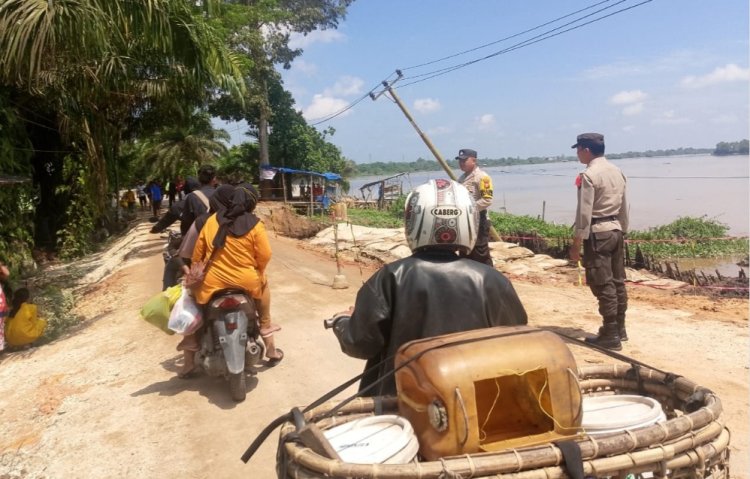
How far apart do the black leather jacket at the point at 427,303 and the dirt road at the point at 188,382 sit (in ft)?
5.67

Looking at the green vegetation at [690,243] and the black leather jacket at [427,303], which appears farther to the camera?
the green vegetation at [690,243]

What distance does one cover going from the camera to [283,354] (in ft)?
18.0

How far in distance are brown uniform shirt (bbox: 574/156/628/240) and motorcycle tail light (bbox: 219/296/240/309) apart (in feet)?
10.7

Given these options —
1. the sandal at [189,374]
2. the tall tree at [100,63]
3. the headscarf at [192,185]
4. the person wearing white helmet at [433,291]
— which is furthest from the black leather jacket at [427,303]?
the tall tree at [100,63]

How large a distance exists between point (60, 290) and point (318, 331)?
607 centimetres

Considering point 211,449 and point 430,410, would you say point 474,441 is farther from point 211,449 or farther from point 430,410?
point 211,449

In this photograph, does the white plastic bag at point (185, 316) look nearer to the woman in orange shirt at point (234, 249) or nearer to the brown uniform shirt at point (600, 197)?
the woman in orange shirt at point (234, 249)

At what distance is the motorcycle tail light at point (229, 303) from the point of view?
4.34m

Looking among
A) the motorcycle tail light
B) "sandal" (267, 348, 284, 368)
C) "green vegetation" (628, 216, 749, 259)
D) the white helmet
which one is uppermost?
the white helmet

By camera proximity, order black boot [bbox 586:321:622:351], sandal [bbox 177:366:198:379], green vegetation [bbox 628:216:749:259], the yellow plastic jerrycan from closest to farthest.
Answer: the yellow plastic jerrycan → sandal [bbox 177:366:198:379] → black boot [bbox 586:321:622:351] → green vegetation [bbox 628:216:749:259]

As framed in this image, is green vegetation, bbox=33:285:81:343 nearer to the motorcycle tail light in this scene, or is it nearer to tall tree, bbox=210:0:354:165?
the motorcycle tail light

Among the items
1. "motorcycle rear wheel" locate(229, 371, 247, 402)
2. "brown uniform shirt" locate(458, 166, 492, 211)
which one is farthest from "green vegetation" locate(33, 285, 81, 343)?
"brown uniform shirt" locate(458, 166, 492, 211)

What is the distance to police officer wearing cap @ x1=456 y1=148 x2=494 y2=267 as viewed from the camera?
6832 mm

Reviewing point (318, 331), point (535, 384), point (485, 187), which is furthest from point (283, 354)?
point (535, 384)
